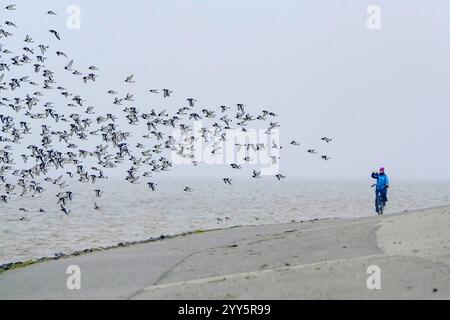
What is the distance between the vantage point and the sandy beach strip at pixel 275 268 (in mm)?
11867

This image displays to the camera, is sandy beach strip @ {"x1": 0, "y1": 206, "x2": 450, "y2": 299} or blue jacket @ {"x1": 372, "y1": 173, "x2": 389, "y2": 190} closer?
sandy beach strip @ {"x1": 0, "y1": 206, "x2": 450, "y2": 299}

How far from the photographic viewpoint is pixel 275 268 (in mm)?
14047

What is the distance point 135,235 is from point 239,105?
13.6 meters

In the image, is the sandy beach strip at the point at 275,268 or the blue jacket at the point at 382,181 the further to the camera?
the blue jacket at the point at 382,181

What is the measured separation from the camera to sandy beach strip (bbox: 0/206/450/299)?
11.9m

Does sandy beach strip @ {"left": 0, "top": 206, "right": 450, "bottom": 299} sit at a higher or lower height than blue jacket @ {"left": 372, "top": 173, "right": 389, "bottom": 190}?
lower

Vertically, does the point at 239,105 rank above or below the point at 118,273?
above

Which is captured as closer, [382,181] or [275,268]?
[275,268]

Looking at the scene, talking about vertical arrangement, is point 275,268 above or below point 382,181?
below

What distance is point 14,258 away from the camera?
29.1 metres

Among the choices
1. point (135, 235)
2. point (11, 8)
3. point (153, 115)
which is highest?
point (11, 8)

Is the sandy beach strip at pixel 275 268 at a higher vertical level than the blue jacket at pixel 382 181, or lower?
lower
